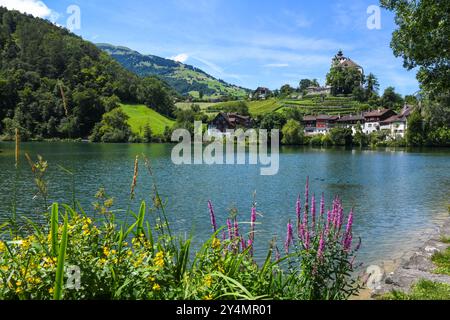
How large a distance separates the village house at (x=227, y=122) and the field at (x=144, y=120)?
1958 cm

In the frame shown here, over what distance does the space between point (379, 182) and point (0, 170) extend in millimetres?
44244

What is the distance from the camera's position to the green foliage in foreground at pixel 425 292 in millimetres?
8188

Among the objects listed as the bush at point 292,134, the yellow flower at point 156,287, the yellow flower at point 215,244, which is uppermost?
the bush at point 292,134

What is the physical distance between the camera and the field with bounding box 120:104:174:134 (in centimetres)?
16988

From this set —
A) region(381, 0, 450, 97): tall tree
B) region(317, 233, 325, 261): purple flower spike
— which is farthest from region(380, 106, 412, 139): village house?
region(317, 233, 325, 261): purple flower spike

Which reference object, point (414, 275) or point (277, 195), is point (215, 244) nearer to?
point (414, 275)

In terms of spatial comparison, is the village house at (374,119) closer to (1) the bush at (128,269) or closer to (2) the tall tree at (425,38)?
(2) the tall tree at (425,38)

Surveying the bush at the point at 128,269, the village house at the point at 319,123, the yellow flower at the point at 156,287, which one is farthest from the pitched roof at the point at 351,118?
the yellow flower at the point at 156,287

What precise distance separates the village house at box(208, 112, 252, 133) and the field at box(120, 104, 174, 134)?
1958 centimetres

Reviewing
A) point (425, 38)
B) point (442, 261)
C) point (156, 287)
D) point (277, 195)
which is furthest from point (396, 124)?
point (156, 287)

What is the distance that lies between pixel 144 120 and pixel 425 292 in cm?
17583

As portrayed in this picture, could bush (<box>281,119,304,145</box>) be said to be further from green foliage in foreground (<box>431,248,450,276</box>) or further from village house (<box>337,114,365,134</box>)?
green foliage in foreground (<box>431,248,450,276</box>)

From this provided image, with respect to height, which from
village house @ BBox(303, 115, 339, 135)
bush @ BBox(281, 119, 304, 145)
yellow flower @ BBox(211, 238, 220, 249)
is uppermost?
village house @ BBox(303, 115, 339, 135)

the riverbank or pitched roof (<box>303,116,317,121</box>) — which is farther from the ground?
pitched roof (<box>303,116,317,121</box>)
